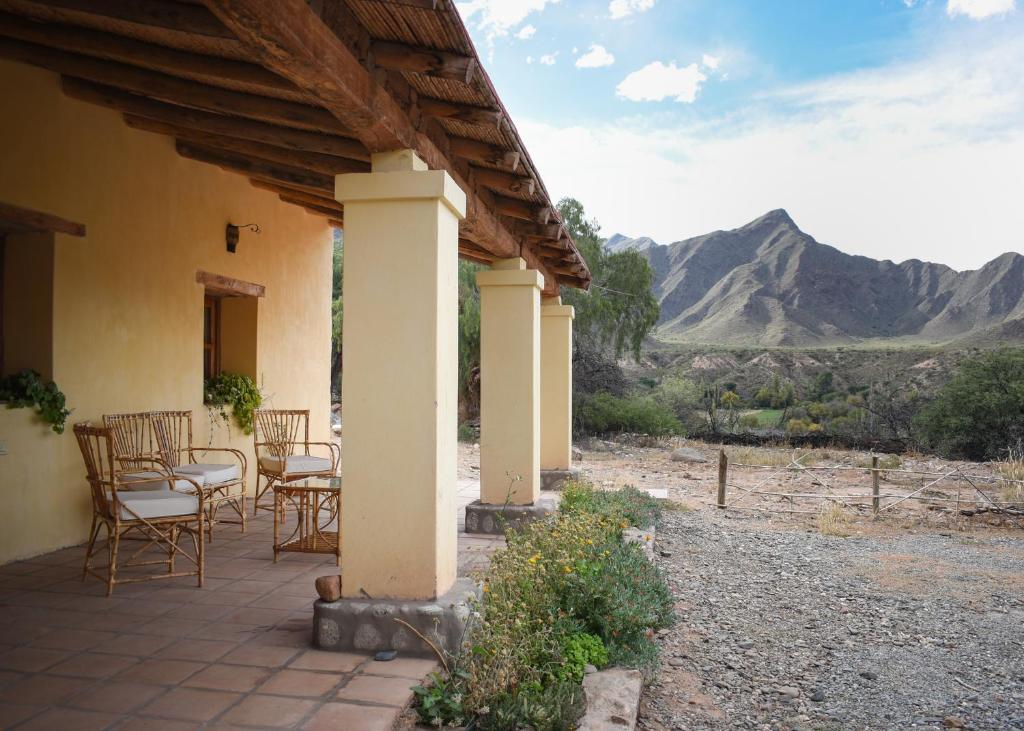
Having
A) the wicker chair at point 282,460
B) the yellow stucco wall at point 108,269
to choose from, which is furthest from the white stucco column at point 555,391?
the yellow stucco wall at point 108,269

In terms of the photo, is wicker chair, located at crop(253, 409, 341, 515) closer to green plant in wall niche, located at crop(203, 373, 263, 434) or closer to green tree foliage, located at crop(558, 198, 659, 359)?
green plant in wall niche, located at crop(203, 373, 263, 434)

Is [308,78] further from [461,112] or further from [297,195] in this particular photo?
[297,195]

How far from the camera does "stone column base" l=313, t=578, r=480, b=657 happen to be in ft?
9.89

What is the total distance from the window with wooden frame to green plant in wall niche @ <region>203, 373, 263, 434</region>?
97 mm

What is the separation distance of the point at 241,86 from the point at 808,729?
152 inches

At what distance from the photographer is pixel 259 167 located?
538 cm

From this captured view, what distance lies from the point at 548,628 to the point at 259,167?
155 inches

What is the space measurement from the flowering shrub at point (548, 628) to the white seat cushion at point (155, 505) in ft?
5.63

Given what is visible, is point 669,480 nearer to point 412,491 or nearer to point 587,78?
point 412,491

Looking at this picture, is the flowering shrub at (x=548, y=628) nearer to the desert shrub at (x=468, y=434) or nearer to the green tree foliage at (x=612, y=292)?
the desert shrub at (x=468, y=434)

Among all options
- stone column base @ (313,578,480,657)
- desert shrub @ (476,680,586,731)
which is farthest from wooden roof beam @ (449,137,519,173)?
desert shrub @ (476,680,586,731)

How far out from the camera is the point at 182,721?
93.4 inches

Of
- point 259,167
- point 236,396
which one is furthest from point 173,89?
point 236,396

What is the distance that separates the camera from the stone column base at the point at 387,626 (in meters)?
3.01
